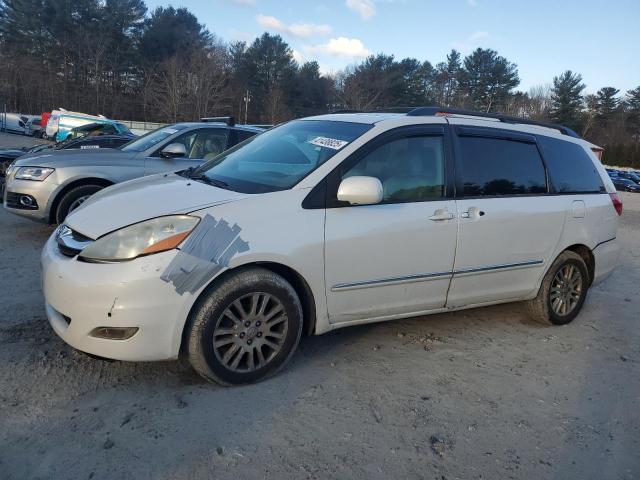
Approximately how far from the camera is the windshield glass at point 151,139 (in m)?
6.98

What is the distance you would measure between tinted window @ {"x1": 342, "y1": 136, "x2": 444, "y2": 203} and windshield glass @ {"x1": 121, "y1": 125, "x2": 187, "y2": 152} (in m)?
4.39

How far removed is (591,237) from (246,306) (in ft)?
11.4

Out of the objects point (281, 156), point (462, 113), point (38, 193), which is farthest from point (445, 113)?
point (38, 193)

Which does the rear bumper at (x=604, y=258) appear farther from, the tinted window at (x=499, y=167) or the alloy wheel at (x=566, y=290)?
the tinted window at (x=499, y=167)

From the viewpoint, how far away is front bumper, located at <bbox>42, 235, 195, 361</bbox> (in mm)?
2762

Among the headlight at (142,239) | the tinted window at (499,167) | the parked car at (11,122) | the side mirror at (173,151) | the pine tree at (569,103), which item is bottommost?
the parked car at (11,122)

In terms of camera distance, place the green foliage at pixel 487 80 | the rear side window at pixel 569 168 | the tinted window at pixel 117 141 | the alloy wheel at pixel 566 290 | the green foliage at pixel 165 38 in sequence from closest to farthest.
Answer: the rear side window at pixel 569 168, the alloy wheel at pixel 566 290, the tinted window at pixel 117 141, the green foliage at pixel 165 38, the green foliage at pixel 487 80

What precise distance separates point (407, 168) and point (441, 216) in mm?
425

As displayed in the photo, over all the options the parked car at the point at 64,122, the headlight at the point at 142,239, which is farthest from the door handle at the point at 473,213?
the parked car at the point at 64,122

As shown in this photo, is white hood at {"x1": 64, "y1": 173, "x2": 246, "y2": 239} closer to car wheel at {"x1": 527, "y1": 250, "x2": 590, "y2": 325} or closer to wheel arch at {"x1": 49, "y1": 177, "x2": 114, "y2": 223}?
car wheel at {"x1": 527, "y1": 250, "x2": 590, "y2": 325}

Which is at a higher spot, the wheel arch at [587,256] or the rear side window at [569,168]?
the rear side window at [569,168]

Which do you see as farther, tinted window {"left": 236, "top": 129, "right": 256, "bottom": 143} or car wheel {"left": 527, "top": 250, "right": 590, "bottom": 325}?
tinted window {"left": 236, "top": 129, "right": 256, "bottom": 143}

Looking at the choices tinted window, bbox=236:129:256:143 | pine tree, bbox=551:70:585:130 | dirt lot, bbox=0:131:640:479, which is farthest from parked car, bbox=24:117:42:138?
pine tree, bbox=551:70:585:130

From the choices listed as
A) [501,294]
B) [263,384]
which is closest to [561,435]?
[501,294]
